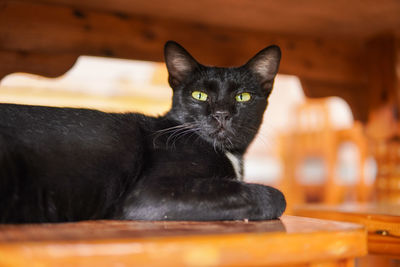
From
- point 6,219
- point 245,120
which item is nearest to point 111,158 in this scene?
point 6,219

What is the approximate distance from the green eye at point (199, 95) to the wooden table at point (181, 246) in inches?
23.1

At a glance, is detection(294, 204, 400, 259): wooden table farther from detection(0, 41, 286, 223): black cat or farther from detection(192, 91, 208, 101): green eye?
detection(192, 91, 208, 101): green eye

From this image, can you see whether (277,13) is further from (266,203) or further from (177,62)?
(266,203)

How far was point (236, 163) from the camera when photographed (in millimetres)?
1311

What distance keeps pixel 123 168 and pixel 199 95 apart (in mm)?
402

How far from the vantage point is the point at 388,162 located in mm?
2627

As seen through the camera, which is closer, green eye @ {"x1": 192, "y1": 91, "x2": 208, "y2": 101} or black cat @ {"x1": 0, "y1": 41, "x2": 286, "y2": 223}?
black cat @ {"x1": 0, "y1": 41, "x2": 286, "y2": 223}

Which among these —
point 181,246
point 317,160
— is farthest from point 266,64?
point 317,160

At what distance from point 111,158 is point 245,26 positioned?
152 cm

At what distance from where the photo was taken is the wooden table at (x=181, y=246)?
58cm

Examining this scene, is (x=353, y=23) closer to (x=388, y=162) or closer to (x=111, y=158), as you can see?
(x=388, y=162)

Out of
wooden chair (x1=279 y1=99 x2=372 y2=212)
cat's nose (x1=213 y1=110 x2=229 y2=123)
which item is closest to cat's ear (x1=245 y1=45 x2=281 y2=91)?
cat's nose (x1=213 y1=110 x2=229 y2=123)

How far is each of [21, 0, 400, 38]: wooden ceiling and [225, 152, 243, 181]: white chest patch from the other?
3.23 feet

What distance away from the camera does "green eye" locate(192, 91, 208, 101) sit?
1308 millimetres
